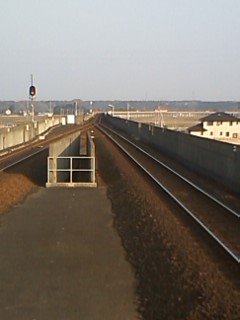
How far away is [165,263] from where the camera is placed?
1134cm

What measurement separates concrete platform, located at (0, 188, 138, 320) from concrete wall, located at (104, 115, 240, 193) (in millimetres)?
7032

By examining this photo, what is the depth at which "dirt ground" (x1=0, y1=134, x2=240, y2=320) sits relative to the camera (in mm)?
8539

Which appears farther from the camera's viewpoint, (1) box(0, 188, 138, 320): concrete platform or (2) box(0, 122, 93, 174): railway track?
(2) box(0, 122, 93, 174): railway track

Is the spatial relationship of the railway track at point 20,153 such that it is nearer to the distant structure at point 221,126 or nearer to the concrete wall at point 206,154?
the concrete wall at point 206,154

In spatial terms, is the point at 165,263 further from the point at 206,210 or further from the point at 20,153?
the point at 20,153

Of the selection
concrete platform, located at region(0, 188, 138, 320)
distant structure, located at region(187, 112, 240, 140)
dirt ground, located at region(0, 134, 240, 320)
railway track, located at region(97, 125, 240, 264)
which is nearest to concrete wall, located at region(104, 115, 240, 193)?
railway track, located at region(97, 125, 240, 264)

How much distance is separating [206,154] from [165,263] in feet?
61.2

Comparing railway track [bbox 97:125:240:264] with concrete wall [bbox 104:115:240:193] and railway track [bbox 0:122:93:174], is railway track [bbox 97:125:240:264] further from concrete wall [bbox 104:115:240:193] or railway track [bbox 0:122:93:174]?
railway track [bbox 0:122:93:174]

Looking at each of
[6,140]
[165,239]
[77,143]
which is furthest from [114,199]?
[6,140]

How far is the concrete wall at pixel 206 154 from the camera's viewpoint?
23.8 metres

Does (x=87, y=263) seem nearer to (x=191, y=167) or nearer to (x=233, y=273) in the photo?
(x=233, y=273)

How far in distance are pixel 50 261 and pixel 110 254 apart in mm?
1407

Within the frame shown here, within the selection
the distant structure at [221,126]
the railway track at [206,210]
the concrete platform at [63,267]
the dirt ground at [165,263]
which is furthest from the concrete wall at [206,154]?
the distant structure at [221,126]

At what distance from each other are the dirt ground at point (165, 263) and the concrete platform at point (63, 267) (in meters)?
0.31
